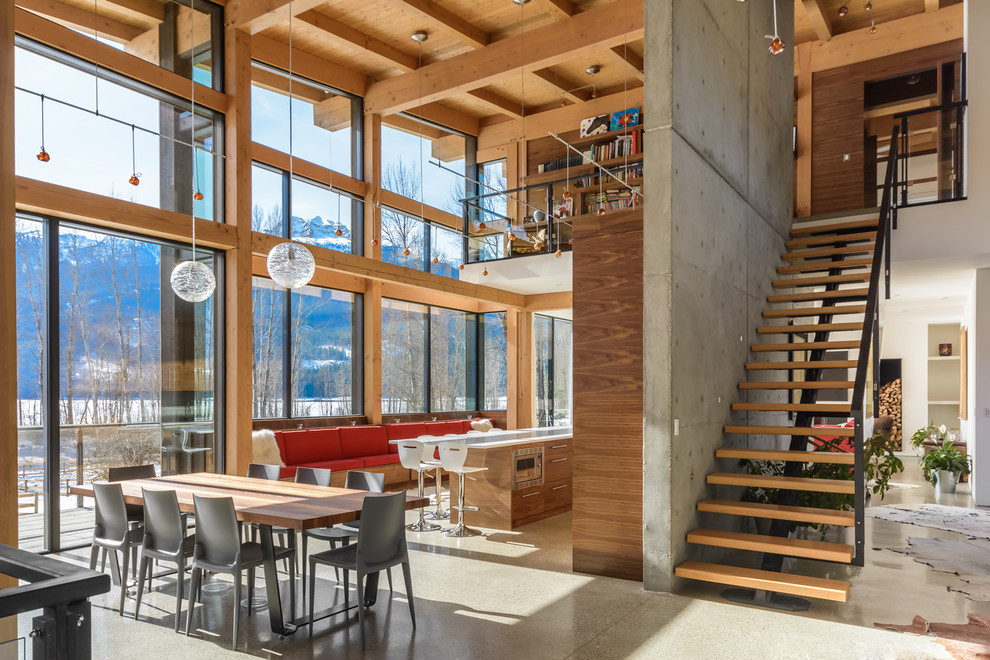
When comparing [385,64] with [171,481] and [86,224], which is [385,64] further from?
[171,481]

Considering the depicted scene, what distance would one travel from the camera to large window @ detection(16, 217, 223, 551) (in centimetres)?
628

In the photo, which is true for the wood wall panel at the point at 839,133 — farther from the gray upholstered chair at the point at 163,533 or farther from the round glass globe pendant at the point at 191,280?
the gray upholstered chair at the point at 163,533

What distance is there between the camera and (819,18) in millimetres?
9094

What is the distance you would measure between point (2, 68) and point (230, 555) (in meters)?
2.90

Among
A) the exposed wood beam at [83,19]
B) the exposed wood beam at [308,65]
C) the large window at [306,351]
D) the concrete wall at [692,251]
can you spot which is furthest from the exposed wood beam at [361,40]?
the concrete wall at [692,251]

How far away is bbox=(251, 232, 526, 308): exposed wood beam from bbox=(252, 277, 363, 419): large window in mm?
821

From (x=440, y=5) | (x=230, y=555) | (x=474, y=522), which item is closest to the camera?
(x=230, y=555)

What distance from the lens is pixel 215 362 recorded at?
7883mm

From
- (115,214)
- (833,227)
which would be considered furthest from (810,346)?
(115,214)

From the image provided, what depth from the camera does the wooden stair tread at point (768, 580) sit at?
4.28 metres

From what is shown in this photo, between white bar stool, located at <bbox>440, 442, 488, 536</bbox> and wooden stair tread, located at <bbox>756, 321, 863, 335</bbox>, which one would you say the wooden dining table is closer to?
white bar stool, located at <bbox>440, 442, 488, 536</bbox>

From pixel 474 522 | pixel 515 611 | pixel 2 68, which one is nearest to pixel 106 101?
pixel 2 68

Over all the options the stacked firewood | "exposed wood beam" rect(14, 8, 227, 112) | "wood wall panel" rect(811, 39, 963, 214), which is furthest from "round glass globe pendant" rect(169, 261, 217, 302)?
the stacked firewood

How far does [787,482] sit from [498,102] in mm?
8847
